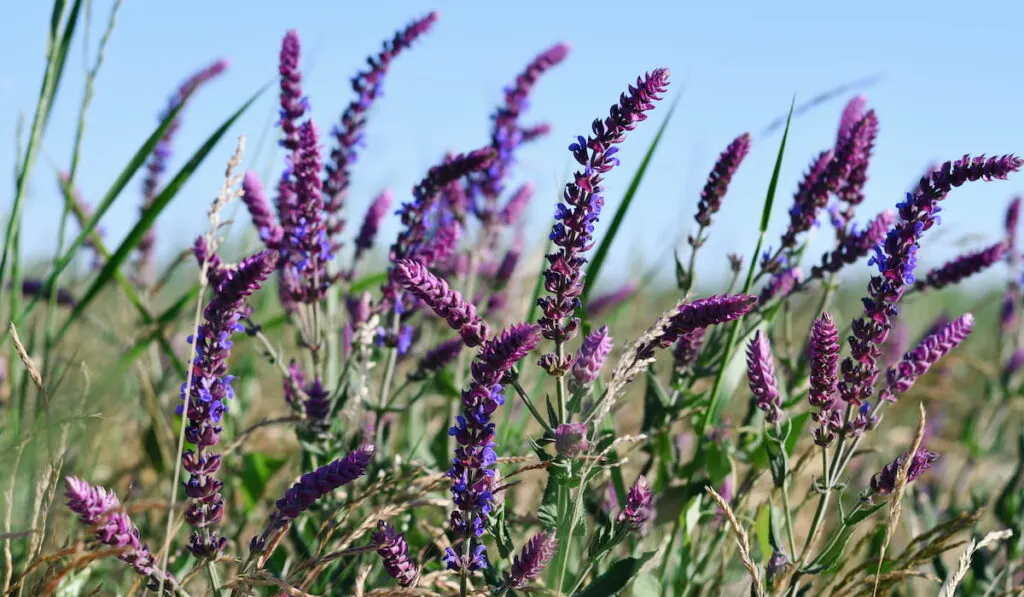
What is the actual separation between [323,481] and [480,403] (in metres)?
0.28

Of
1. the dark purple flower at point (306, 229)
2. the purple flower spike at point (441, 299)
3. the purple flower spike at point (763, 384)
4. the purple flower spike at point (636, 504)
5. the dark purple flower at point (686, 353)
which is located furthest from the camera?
the dark purple flower at point (686, 353)

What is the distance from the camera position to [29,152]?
7.54ft

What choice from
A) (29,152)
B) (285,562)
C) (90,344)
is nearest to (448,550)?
(285,562)

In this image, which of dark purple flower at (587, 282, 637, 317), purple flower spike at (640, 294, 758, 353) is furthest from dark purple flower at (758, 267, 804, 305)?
dark purple flower at (587, 282, 637, 317)

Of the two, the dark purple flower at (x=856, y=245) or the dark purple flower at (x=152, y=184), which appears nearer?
the dark purple flower at (x=856, y=245)

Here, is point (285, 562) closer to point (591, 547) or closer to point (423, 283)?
point (591, 547)

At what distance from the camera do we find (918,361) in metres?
1.85

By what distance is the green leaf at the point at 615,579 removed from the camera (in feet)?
5.63

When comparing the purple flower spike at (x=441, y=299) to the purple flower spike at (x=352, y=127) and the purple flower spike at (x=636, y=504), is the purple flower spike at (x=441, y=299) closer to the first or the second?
the purple flower spike at (x=636, y=504)

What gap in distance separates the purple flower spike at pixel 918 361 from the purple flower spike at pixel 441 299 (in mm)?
839

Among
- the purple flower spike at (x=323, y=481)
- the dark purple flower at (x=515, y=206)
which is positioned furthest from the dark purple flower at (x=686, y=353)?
the dark purple flower at (x=515, y=206)

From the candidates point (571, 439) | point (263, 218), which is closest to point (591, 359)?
point (571, 439)

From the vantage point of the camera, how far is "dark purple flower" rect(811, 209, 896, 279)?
2.39 metres

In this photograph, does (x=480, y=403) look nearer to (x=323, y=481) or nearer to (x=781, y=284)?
(x=323, y=481)
